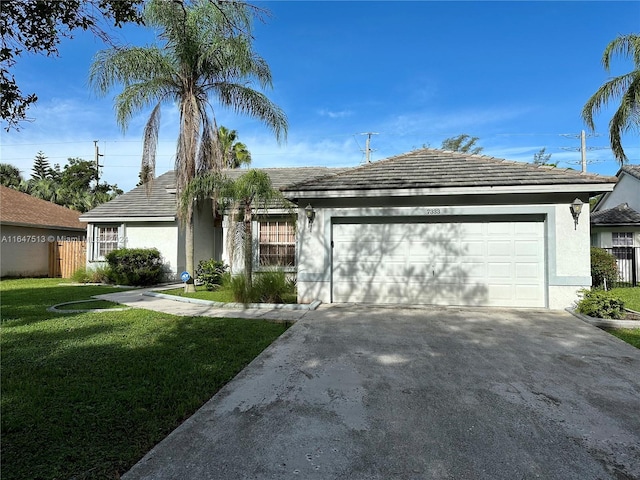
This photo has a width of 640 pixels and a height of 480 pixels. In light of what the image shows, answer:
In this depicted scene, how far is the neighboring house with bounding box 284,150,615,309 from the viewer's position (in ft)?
26.7

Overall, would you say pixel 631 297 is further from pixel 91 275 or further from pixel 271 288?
pixel 91 275

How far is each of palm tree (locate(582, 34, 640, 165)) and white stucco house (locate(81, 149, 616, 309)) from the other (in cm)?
829

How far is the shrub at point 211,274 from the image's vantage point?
1232 centimetres

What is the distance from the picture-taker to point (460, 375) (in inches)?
169

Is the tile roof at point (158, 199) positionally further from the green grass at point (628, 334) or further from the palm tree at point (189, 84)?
the green grass at point (628, 334)

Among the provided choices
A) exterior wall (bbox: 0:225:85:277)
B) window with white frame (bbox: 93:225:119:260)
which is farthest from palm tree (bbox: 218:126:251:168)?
window with white frame (bbox: 93:225:119:260)

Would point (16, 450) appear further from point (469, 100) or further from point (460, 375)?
point (469, 100)

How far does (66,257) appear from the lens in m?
17.1

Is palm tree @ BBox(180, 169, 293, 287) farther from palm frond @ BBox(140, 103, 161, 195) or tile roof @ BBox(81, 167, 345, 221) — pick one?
tile roof @ BBox(81, 167, 345, 221)

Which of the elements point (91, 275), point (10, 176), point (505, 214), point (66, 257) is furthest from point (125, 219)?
point (10, 176)

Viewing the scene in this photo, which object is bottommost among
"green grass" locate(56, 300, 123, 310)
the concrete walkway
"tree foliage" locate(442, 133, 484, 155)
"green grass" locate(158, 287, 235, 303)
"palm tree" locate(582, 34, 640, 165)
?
the concrete walkway

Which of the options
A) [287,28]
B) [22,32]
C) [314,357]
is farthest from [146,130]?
[314,357]

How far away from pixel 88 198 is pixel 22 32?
3072 cm

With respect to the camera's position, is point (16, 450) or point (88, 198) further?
point (88, 198)
